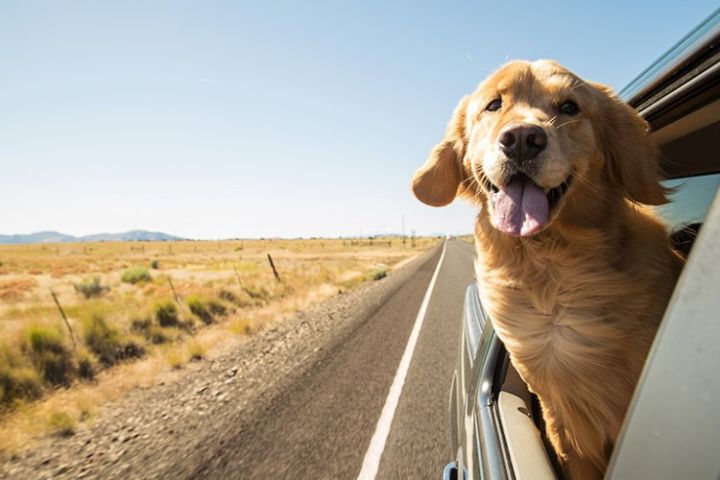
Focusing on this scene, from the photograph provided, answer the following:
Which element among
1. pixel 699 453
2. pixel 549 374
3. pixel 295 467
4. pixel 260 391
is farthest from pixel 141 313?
pixel 699 453

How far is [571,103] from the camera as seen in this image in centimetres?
226

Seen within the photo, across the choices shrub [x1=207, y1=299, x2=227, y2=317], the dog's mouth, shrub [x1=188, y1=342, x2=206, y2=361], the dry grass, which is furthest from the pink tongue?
shrub [x1=207, y1=299, x2=227, y2=317]

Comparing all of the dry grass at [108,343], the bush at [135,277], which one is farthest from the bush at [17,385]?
the bush at [135,277]

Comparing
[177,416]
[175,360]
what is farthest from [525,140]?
[175,360]

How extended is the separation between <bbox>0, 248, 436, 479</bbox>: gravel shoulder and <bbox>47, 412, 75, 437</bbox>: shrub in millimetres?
119

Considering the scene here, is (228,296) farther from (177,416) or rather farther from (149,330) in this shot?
(177,416)

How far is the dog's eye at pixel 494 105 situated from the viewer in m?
2.57

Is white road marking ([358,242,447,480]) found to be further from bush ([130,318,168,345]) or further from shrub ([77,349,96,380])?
bush ([130,318,168,345])

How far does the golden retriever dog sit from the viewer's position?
5.14 ft

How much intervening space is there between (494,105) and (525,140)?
753mm

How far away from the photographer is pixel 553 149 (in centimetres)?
193

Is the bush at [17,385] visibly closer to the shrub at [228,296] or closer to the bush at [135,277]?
the shrub at [228,296]

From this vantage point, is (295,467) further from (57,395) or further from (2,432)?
(57,395)

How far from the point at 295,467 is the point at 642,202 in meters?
3.51
